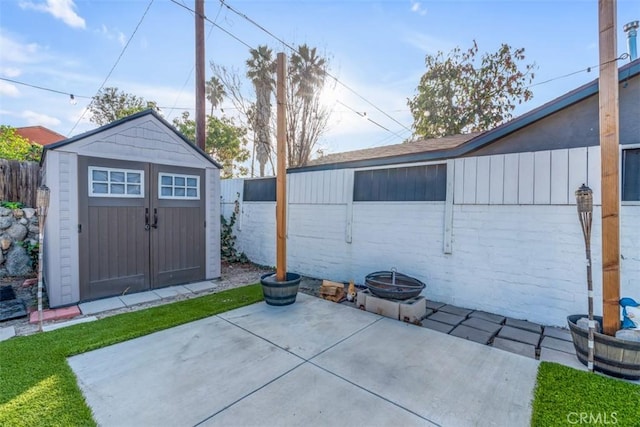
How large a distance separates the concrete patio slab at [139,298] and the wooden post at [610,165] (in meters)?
5.43

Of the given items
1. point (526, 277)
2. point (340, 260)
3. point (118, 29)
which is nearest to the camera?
point (526, 277)

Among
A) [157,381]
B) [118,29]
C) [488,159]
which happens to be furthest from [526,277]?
[118,29]

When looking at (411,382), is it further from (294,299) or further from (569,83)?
(569,83)

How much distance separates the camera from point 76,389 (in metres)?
2.02

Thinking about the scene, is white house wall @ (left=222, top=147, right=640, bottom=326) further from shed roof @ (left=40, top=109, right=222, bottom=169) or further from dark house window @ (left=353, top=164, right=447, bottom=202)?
shed roof @ (left=40, top=109, right=222, bottom=169)

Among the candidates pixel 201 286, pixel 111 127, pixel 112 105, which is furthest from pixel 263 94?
pixel 112 105

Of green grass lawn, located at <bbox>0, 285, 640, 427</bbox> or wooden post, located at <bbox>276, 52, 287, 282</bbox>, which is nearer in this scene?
green grass lawn, located at <bbox>0, 285, 640, 427</bbox>

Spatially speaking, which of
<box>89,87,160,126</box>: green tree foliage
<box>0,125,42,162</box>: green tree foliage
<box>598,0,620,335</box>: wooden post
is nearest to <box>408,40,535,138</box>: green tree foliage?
<box>598,0,620,335</box>: wooden post

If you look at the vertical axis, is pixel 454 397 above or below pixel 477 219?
below

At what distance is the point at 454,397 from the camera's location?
2.01 meters

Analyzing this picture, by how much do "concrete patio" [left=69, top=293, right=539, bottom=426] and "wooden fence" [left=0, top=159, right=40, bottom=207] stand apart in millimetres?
5860

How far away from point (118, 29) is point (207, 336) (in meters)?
6.80

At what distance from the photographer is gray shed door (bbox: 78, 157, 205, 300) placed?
12.9ft

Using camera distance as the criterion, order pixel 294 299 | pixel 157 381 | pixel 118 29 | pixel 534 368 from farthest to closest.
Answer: pixel 118 29, pixel 294 299, pixel 534 368, pixel 157 381
